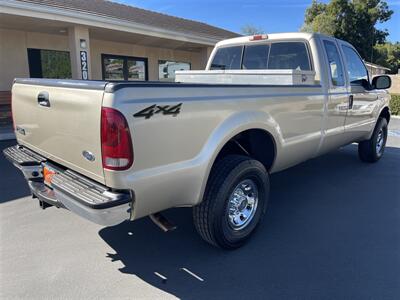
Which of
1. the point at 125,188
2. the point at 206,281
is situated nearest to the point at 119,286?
the point at 206,281

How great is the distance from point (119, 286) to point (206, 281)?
27.0 inches

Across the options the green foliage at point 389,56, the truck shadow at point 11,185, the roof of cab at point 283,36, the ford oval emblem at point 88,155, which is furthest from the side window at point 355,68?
the green foliage at point 389,56

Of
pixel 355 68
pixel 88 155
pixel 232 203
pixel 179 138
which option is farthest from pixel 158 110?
pixel 355 68

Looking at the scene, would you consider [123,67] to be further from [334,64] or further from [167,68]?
[334,64]

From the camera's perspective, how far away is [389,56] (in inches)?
1896

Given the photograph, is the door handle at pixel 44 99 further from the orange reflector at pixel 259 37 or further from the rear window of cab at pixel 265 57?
the orange reflector at pixel 259 37

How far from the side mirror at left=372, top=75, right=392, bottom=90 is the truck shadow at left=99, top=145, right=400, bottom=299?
72.7 inches

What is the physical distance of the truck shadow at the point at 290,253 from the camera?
103 inches

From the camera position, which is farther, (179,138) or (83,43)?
(83,43)

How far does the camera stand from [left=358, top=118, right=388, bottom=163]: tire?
5945 millimetres

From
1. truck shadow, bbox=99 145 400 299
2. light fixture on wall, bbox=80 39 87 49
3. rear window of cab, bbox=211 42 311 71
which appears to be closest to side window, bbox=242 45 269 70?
rear window of cab, bbox=211 42 311 71

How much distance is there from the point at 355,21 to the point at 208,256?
35720 mm

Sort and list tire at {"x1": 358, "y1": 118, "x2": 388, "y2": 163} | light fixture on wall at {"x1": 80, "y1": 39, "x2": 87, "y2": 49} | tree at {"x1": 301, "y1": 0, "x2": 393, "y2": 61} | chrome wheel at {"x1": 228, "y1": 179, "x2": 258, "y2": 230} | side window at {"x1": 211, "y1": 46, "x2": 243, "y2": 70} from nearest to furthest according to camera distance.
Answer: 1. chrome wheel at {"x1": 228, "y1": 179, "x2": 258, "y2": 230}
2. side window at {"x1": 211, "y1": 46, "x2": 243, "y2": 70}
3. tire at {"x1": 358, "y1": 118, "x2": 388, "y2": 163}
4. light fixture on wall at {"x1": 80, "y1": 39, "x2": 87, "y2": 49}
5. tree at {"x1": 301, "y1": 0, "x2": 393, "y2": 61}

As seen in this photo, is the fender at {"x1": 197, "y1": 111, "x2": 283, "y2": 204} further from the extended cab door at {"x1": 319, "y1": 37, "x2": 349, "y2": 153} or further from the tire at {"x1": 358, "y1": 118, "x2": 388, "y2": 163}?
the tire at {"x1": 358, "y1": 118, "x2": 388, "y2": 163}
